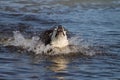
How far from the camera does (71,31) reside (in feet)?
47.7

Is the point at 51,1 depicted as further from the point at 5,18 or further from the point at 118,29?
the point at 118,29

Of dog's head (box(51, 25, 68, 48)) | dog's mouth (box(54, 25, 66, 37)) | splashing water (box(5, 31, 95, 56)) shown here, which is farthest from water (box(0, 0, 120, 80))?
dog's mouth (box(54, 25, 66, 37))

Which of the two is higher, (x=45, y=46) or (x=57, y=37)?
(x=57, y=37)

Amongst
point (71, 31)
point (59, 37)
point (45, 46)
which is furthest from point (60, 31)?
point (71, 31)

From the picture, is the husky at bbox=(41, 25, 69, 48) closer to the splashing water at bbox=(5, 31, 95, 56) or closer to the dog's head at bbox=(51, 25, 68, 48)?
the dog's head at bbox=(51, 25, 68, 48)

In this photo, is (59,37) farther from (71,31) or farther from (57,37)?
(71,31)

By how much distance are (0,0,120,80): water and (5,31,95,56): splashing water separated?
0.09 metres

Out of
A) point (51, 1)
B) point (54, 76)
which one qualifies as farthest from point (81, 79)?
point (51, 1)

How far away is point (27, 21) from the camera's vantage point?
16.5m

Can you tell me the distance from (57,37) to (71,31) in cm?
312

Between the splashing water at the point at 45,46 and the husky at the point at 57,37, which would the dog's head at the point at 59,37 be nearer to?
the husky at the point at 57,37

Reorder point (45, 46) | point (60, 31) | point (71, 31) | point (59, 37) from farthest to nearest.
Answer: point (71, 31)
point (45, 46)
point (59, 37)
point (60, 31)

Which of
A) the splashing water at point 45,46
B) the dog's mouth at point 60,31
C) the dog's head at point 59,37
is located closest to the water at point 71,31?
the splashing water at point 45,46

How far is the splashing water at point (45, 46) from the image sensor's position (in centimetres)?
1158
